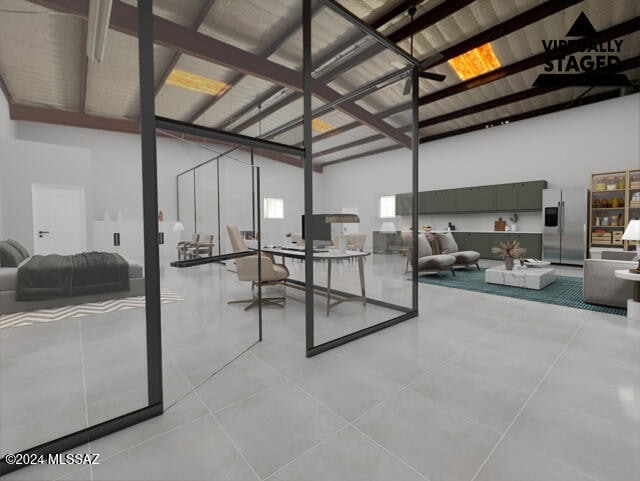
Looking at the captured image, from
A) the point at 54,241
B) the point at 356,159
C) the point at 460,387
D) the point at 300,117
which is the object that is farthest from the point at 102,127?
the point at 356,159

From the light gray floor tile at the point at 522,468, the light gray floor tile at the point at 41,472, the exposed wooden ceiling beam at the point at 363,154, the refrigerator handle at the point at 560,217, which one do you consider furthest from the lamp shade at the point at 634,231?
the exposed wooden ceiling beam at the point at 363,154

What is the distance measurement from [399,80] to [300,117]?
1.56m

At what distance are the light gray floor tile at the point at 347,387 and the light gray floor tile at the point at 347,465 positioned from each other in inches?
8.2

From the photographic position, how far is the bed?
167 cm

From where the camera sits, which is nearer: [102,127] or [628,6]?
[102,127]

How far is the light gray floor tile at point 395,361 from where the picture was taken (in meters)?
2.13

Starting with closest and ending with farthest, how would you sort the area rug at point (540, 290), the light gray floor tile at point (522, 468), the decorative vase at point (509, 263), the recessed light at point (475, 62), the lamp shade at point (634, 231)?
the light gray floor tile at point (522, 468) → the lamp shade at point (634, 231) → the area rug at point (540, 290) → the decorative vase at point (509, 263) → the recessed light at point (475, 62)

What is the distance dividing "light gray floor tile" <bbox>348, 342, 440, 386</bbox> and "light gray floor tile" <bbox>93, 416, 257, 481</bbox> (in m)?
1.15

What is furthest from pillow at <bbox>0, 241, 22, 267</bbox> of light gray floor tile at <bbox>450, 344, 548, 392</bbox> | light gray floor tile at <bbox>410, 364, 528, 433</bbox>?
light gray floor tile at <bbox>450, 344, 548, 392</bbox>

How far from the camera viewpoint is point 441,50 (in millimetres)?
5512

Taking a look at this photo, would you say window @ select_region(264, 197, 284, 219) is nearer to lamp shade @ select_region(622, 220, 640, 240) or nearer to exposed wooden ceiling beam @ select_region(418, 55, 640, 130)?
lamp shade @ select_region(622, 220, 640, 240)

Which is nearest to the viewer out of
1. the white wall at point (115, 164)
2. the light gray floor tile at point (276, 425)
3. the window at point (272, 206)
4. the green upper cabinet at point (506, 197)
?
the light gray floor tile at point (276, 425)

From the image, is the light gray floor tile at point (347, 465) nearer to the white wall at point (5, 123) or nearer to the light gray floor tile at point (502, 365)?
the light gray floor tile at point (502, 365)

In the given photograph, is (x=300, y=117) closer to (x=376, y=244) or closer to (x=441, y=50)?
(x=376, y=244)
